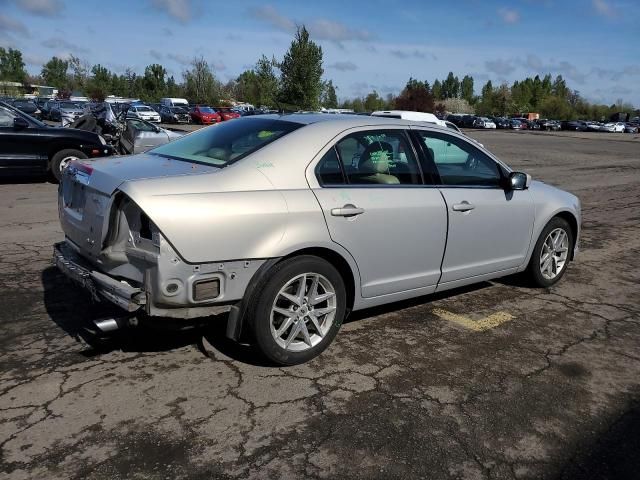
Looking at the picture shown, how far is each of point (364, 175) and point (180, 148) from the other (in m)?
1.43

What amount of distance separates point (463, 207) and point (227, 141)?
1.88m

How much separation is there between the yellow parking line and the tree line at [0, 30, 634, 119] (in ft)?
116

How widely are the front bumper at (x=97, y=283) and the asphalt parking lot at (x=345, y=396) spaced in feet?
1.67

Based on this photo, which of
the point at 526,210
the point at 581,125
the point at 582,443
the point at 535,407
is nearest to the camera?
the point at 582,443

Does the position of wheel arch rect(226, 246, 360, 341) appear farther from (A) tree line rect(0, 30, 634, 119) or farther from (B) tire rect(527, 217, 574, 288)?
(A) tree line rect(0, 30, 634, 119)

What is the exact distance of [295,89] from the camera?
127ft

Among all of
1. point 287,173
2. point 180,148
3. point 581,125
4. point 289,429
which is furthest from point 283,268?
point 581,125

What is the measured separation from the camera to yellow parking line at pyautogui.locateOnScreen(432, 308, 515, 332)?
4656mm

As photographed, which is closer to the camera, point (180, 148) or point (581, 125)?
point (180, 148)

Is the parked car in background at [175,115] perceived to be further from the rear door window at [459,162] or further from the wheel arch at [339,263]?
the wheel arch at [339,263]

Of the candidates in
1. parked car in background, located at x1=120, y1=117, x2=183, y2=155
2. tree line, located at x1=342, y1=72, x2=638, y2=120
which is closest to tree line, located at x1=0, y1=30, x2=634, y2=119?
tree line, located at x1=342, y1=72, x2=638, y2=120

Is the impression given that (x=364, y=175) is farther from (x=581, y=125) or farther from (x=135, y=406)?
(x=581, y=125)

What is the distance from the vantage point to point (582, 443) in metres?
3.07

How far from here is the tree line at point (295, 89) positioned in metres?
39.0
